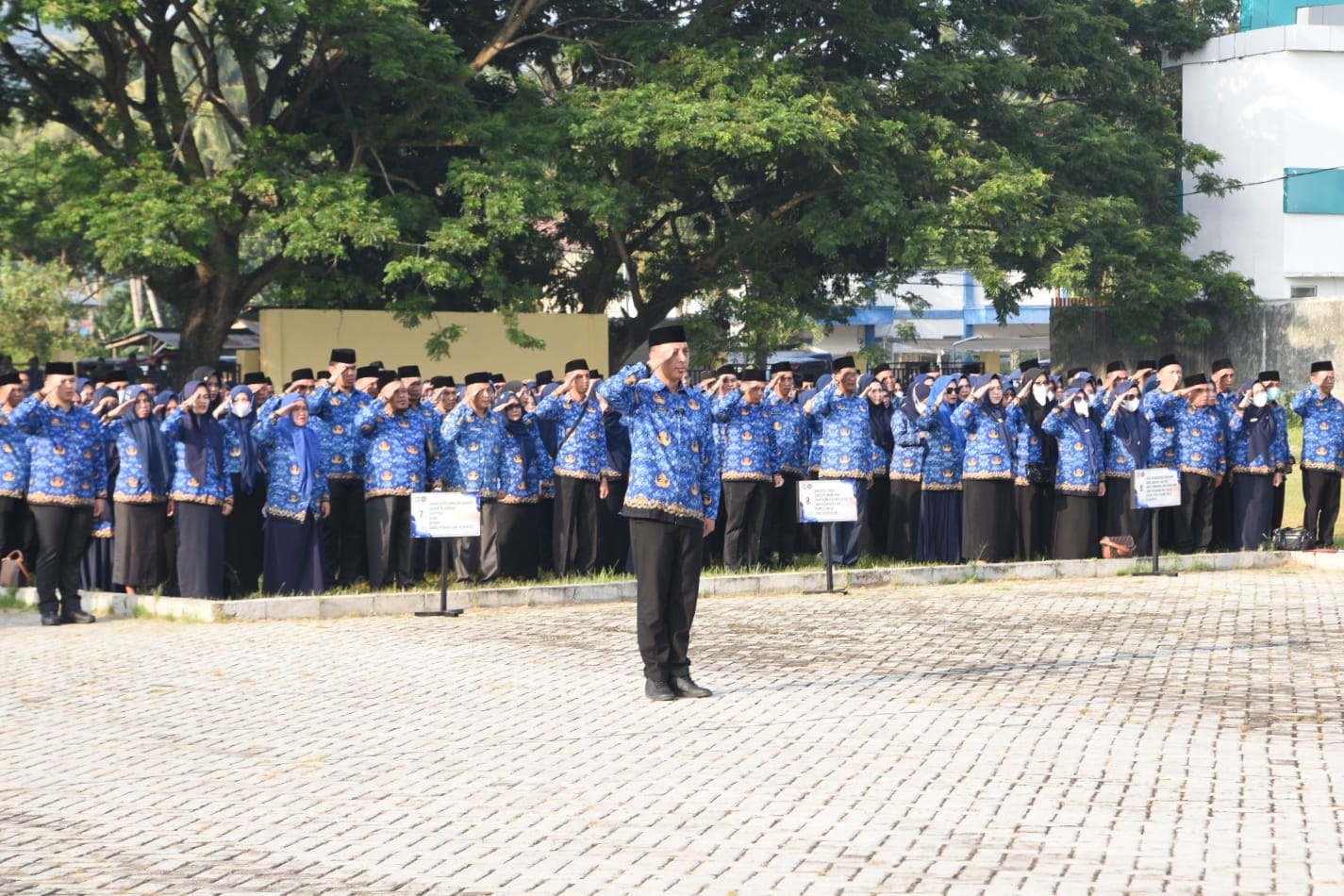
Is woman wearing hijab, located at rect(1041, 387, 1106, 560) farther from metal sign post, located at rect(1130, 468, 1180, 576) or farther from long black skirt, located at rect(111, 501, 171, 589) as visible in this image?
long black skirt, located at rect(111, 501, 171, 589)

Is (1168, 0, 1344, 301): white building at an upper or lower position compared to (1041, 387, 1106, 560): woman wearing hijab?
upper

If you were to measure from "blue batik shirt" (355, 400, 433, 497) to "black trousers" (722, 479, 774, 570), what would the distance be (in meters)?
2.77

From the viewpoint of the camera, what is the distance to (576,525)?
49.0 ft

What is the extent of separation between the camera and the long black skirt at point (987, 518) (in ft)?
51.7

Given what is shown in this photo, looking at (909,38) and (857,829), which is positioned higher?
(909,38)

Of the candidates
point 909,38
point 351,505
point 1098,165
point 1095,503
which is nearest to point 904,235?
point 909,38

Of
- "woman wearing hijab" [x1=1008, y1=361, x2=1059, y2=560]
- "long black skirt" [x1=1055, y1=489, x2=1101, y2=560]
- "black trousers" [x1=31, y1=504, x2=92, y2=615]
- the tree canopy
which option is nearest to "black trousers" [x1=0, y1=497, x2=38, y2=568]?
"black trousers" [x1=31, y1=504, x2=92, y2=615]

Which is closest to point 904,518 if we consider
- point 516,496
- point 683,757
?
point 516,496

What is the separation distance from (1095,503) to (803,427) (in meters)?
2.78

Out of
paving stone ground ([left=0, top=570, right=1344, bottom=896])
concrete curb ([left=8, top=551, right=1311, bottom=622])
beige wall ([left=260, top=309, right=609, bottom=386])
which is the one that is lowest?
paving stone ground ([left=0, top=570, right=1344, bottom=896])

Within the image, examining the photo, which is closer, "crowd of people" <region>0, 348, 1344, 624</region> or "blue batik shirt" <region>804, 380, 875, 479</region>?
"crowd of people" <region>0, 348, 1344, 624</region>

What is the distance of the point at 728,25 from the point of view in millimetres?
29062

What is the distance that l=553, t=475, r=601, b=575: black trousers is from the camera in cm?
1484

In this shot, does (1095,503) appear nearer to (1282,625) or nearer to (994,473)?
(994,473)
